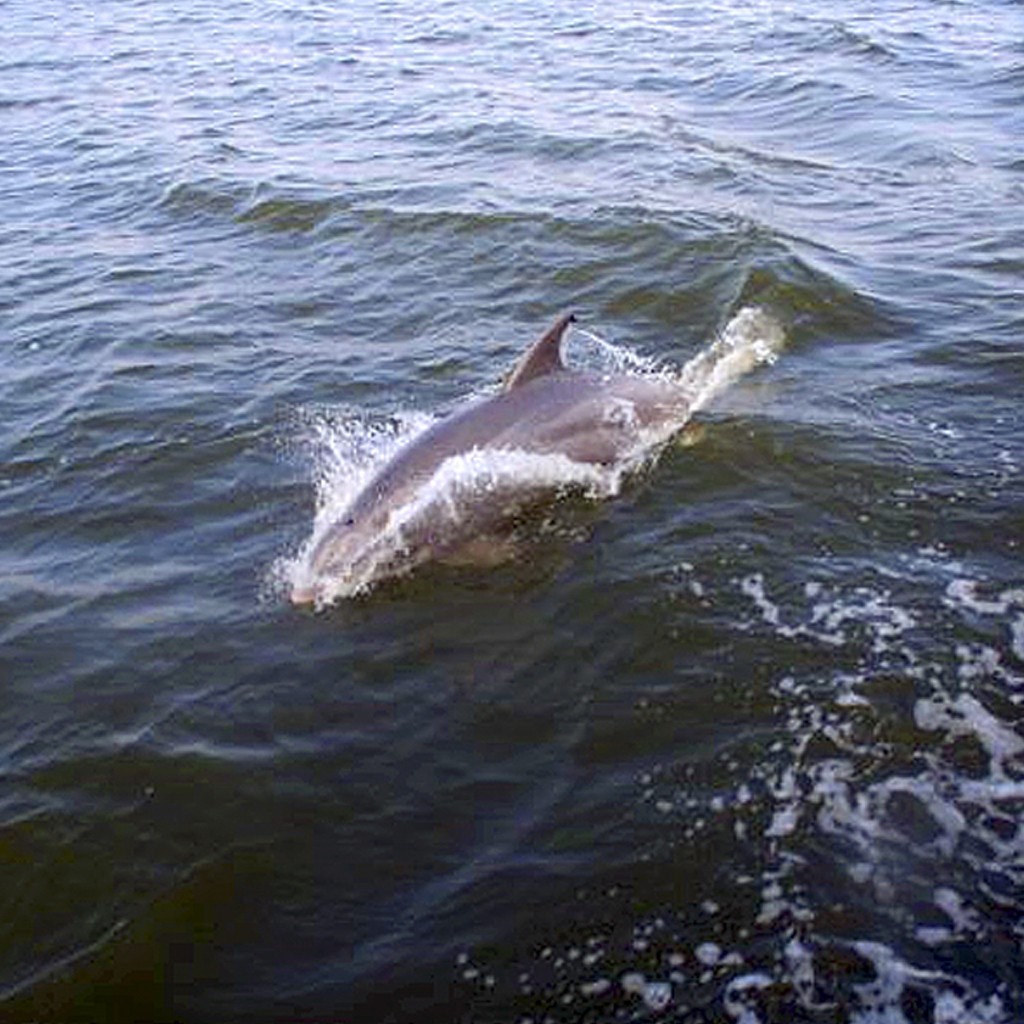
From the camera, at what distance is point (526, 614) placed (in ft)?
27.3

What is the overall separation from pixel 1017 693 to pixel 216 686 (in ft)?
15.4

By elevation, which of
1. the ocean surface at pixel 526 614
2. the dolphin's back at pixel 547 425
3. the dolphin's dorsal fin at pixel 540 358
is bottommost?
the ocean surface at pixel 526 614

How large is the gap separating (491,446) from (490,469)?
17 centimetres

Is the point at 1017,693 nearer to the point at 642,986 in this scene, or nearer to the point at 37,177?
the point at 642,986

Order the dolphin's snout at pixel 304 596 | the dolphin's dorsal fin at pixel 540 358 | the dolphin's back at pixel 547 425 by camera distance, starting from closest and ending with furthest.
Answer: the dolphin's snout at pixel 304 596 → the dolphin's back at pixel 547 425 → the dolphin's dorsal fin at pixel 540 358

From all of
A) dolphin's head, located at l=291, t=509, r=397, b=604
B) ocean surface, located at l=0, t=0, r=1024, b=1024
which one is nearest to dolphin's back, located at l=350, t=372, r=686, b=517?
dolphin's head, located at l=291, t=509, r=397, b=604

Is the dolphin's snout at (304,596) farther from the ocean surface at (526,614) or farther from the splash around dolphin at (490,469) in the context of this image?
the ocean surface at (526,614)

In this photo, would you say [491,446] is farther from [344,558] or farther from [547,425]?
[344,558]

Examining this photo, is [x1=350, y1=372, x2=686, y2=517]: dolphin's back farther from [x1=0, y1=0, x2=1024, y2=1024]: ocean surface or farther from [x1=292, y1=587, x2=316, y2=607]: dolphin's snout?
[x1=292, y1=587, x2=316, y2=607]: dolphin's snout

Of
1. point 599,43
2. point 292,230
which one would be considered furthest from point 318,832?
point 599,43

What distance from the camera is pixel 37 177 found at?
18.8 metres

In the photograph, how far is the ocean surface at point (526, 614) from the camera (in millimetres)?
5957

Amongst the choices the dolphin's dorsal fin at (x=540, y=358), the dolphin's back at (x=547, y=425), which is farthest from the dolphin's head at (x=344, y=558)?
the dolphin's dorsal fin at (x=540, y=358)

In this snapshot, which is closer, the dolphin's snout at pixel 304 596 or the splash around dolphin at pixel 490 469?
the dolphin's snout at pixel 304 596
